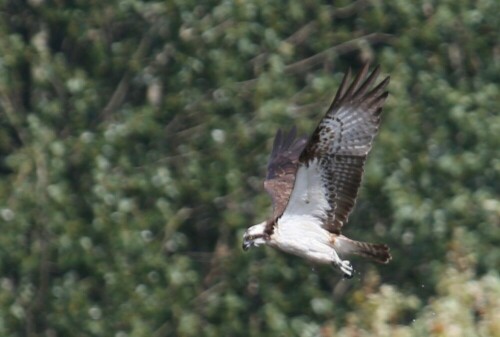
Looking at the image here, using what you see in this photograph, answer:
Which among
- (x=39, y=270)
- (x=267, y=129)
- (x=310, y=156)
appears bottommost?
(x=39, y=270)

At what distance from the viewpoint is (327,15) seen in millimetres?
13164

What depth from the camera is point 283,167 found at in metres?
10.3

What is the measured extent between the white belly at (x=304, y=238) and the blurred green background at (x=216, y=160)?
2996 mm

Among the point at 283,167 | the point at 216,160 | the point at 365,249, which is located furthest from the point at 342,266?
the point at 216,160

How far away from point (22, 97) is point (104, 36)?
781mm

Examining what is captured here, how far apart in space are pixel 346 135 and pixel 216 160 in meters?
4.29

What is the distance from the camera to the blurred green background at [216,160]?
12.4 metres

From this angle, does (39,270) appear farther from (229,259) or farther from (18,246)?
(229,259)

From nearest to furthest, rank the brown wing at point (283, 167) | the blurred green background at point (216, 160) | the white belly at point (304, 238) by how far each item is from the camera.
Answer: the white belly at point (304, 238) < the brown wing at point (283, 167) < the blurred green background at point (216, 160)

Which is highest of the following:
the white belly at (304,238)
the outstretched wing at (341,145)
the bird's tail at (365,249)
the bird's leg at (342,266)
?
the outstretched wing at (341,145)

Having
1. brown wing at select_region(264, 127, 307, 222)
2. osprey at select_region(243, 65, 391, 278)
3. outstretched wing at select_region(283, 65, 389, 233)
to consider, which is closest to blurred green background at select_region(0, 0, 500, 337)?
brown wing at select_region(264, 127, 307, 222)

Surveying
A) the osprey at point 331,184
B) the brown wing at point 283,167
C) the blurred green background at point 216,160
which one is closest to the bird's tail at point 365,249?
the osprey at point 331,184

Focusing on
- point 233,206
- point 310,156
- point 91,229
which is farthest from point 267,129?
point 310,156

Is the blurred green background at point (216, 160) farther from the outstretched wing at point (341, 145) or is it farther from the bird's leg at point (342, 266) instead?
the outstretched wing at point (341, 145)
